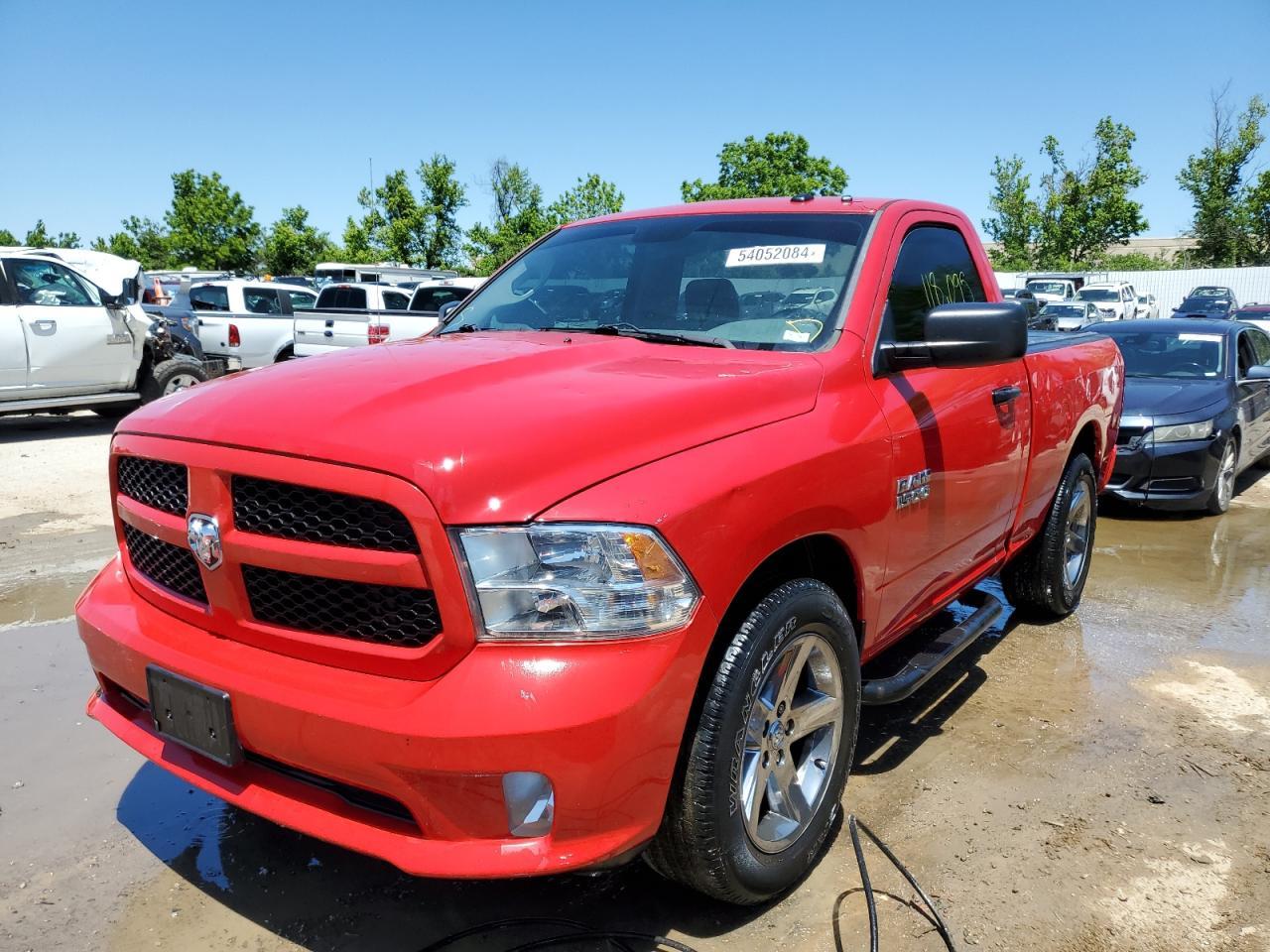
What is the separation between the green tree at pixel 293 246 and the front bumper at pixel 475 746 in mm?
48599

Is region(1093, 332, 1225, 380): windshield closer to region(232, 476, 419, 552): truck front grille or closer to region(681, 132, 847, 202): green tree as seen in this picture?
region(232, 476, 419, 552): truck front grille

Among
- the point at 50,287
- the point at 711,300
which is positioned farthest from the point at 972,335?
the point at 50,287

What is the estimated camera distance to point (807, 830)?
104 inches

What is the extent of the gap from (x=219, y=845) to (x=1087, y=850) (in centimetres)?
263

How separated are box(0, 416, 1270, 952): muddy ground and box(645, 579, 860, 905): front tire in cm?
23

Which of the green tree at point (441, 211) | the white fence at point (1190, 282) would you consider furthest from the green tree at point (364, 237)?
the white fence at point (1190, 282)

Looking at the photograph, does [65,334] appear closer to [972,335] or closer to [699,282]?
[699,282]

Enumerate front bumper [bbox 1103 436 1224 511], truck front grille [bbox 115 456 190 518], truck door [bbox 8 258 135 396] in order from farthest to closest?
1. truck door [bbox 8 258 135 396]
2. front bumper [bbox 1103 436 1224 511]
3. truck front grille [bbox 115 456 190 518]

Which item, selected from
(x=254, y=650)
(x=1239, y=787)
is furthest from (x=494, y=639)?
(x=1239, y=787)

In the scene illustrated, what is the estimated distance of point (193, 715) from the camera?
7.27 ft

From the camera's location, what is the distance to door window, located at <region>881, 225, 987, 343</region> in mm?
3264

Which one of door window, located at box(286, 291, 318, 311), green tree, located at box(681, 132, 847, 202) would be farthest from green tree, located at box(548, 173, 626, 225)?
door window, located at box(286, 291, 318, 311)

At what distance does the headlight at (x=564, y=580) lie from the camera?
1966 mm

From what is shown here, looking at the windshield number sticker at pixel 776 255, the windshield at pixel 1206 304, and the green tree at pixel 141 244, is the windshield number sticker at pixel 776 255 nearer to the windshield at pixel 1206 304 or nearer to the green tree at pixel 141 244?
the windshield at pixel 1206 304
